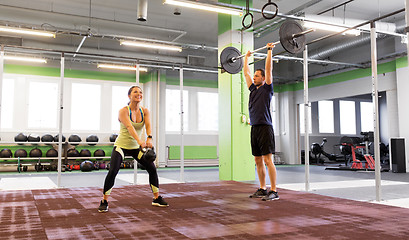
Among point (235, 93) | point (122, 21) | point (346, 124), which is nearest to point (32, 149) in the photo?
point (122, 21)

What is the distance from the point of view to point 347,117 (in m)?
14.9

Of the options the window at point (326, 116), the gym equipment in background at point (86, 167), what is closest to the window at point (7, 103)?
the gym equipment in background at point (86, 167)

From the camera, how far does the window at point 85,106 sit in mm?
10672

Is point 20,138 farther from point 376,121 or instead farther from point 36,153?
point 376,121

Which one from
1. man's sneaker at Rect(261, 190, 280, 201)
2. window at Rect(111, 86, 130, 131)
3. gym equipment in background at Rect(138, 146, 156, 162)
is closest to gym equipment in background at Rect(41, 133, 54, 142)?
window at Rect(111, 86, 130, 131)

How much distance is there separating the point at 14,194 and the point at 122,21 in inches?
229

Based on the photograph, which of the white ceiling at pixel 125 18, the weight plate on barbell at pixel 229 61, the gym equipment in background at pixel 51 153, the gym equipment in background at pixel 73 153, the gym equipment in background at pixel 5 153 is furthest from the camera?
the gym equipment in background at pixel 73 153

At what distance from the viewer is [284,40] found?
381cm

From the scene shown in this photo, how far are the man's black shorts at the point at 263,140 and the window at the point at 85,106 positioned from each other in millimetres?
8265

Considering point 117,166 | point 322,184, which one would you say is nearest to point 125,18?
point 322,184

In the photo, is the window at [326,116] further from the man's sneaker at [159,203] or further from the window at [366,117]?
the man's sneaker at [159,203]

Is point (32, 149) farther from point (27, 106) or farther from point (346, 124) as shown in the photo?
point (346, 124)

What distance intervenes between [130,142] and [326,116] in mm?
12740

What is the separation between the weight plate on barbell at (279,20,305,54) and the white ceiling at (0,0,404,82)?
140 inches
